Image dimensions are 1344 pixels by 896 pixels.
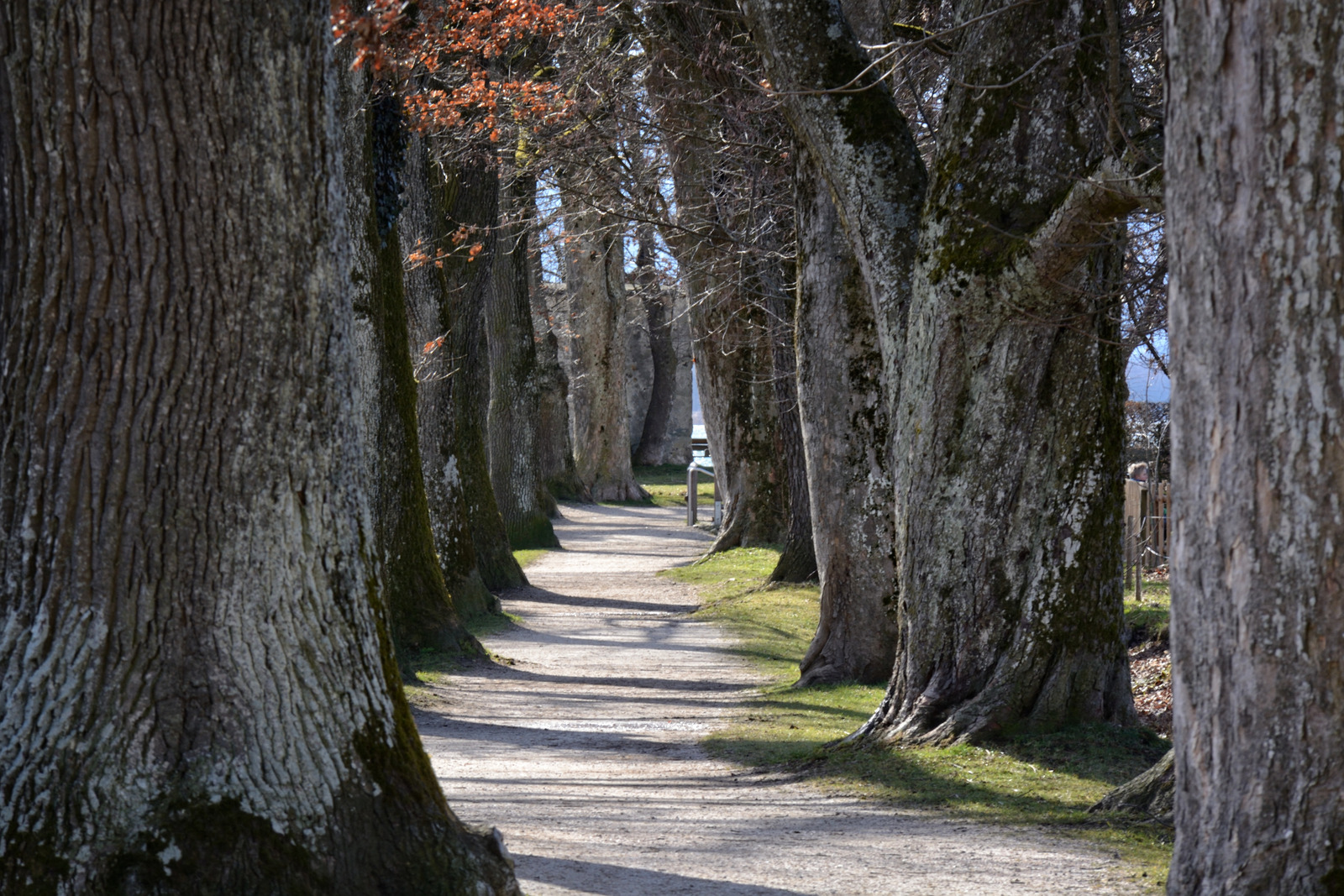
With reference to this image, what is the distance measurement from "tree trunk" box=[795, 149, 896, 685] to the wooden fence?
5.49m

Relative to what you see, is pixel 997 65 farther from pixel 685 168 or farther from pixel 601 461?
pixel 601 461

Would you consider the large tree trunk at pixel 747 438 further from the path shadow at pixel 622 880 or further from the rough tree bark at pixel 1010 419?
the path shadow at pixel 622 880

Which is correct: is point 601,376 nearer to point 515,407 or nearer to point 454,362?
point 515,407

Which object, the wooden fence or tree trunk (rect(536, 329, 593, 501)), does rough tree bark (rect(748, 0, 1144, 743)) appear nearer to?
the wooden fence

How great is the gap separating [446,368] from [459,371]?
340 mm

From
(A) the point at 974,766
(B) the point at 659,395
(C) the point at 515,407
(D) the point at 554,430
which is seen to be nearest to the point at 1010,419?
(A) the point at 974,766

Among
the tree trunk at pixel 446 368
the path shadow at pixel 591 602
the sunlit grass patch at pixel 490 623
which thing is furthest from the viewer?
the path shadow at pixel 591 602

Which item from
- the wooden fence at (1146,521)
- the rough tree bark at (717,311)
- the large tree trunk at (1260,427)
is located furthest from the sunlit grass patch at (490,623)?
the large tree trunk at (1260,427)

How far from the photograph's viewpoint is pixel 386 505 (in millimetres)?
10664

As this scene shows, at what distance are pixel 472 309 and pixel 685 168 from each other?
3.07 m

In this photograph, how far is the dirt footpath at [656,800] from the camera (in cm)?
471

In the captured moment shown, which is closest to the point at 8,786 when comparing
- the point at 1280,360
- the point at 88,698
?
the point at 88,698

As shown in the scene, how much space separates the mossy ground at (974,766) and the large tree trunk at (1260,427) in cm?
147

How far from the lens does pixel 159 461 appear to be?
336 centimetres
